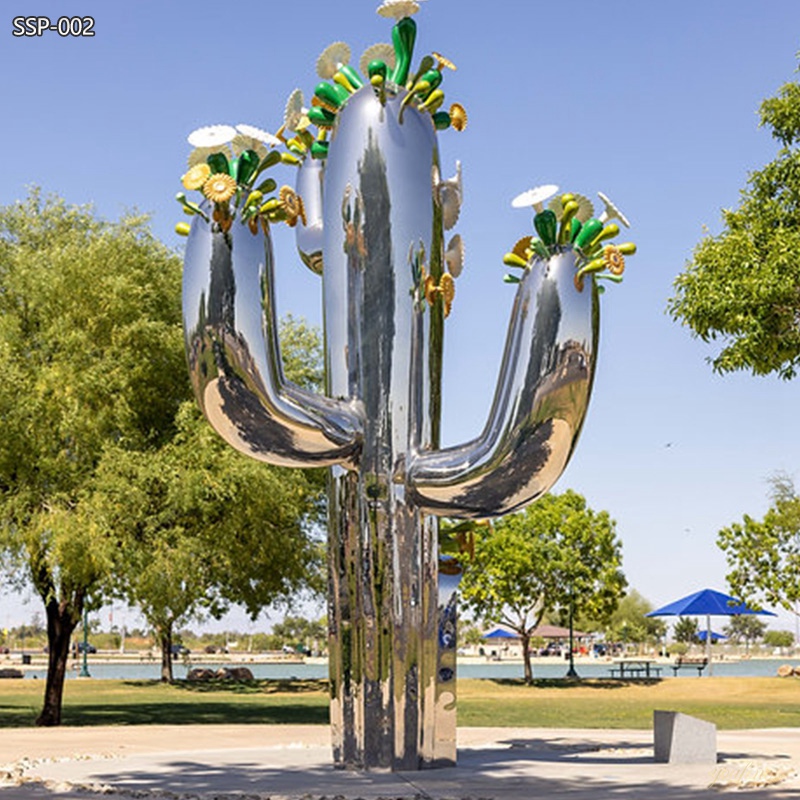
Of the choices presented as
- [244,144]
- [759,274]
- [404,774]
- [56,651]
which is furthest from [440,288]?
[56,651]

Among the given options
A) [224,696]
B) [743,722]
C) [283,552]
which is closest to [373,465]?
[283,552]

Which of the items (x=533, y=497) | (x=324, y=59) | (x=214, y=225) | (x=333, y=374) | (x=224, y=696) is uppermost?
(x=324, y=59)

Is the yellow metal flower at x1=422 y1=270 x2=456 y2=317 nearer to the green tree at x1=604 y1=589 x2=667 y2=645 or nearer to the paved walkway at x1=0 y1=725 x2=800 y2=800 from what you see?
the paved walkway at x1=0 y1=725 x2=800 y2=800

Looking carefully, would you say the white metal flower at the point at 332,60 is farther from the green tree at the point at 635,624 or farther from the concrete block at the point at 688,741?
the green tree at the point at 635,624

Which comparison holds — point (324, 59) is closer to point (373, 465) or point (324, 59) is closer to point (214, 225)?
point (214, 225)

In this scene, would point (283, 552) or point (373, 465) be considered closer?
point (373, 465)

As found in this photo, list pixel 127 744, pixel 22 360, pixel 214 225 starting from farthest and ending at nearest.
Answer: pixel 22 360 < pixel 127 744 < pixel 214 225

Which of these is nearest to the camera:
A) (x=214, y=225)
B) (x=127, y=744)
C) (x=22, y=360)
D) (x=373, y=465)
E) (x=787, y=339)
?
(x=214, y=225)

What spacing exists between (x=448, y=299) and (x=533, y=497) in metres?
1.95

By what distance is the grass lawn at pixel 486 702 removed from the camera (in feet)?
73.8

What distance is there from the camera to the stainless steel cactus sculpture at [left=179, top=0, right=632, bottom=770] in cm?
902

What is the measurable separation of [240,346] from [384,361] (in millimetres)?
1460

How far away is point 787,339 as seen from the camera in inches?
674

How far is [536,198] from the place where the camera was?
9344 mm
